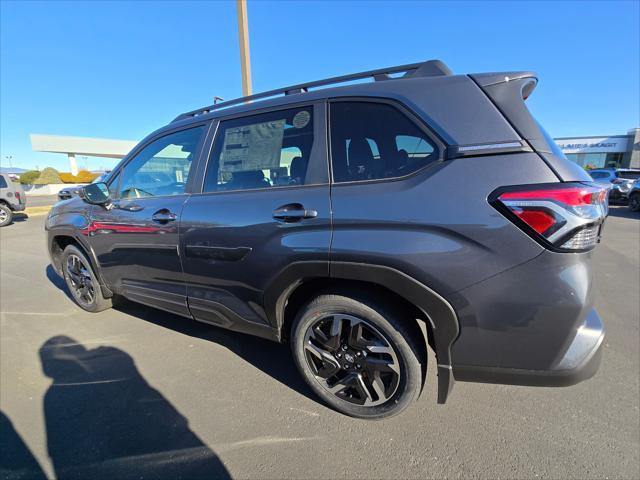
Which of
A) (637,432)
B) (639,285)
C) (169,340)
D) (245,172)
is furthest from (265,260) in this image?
(639,285)

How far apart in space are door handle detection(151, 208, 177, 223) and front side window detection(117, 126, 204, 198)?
0.18 metres

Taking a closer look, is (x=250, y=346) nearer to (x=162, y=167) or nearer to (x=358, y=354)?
(x=358, y=354)

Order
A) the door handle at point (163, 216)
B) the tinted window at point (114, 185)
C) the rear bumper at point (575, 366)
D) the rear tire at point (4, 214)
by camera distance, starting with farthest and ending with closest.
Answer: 1. the rear tire at point (4, 214)
2. the tinted window at point (114, 185)
3. the door handle at point (163, 216)
4. the rear bumper at point (575, 366)

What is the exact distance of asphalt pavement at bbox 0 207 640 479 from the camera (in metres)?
1.75

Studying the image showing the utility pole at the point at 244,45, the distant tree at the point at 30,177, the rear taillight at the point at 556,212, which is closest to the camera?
the rear taillight at the point at 556,212

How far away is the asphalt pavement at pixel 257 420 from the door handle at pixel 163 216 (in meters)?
1.21

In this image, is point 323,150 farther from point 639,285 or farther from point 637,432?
point 639,285

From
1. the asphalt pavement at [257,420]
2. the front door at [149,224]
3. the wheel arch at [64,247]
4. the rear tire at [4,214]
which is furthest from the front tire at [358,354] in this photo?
the rear tire at [4,214]

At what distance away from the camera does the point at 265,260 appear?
202 centimetres

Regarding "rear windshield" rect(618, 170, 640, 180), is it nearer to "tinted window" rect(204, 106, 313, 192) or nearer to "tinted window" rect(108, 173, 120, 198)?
"tinted window" rect(204, 106, 313, 192)

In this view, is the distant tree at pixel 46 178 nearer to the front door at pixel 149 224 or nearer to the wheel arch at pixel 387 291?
the front door at pixel 149 224

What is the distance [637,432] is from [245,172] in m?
2.95

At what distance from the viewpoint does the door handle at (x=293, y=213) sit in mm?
1854

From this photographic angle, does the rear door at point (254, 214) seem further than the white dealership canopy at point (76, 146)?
No
